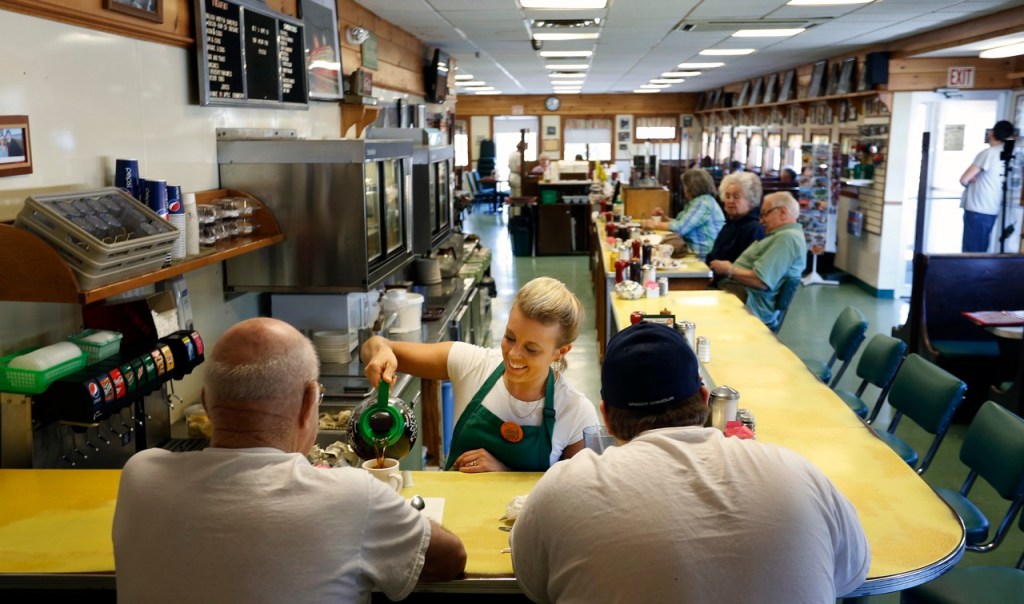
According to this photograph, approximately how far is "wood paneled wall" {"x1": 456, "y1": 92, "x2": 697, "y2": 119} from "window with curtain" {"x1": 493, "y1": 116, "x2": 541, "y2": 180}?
49.6 inches

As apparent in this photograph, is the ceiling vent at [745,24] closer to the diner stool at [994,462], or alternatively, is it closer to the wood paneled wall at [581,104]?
the diner stool at [994,462]

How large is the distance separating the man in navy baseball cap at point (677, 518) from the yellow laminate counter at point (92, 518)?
0.38 m

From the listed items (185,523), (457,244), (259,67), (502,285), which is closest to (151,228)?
(185,523)

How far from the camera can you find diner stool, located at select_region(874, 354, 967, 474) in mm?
3816

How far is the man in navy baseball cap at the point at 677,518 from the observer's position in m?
1.67

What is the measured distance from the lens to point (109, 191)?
2.76 m

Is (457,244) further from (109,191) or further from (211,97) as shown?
(109,191)

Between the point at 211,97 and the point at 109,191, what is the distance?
112 centimetres

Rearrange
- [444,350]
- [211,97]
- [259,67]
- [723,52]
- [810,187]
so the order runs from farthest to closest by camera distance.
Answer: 1. [810,187]
2. [723,52]
3. [259,67]
4. [211,97]
5. [444,350]

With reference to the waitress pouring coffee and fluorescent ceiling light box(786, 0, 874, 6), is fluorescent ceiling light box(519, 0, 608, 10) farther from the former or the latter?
the waitress pouring coffee

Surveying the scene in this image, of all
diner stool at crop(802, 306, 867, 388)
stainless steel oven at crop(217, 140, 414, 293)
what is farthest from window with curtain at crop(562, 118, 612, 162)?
stainless steel oven at crop(217, 140, 414, 293)

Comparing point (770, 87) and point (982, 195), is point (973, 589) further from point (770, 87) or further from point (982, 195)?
point (770, 87)

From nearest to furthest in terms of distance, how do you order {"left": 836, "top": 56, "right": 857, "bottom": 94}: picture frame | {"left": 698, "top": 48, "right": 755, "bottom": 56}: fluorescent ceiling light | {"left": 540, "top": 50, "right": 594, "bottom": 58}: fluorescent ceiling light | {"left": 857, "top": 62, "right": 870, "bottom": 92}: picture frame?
1. {"left": 857, "top": 62, "right": 870, "bottom": 92}: picture frame
2. {"left": 698, "top": 48, "right": 755, "bottom": 56}: fluorescent ceiling light
3. {"left": 540, "top": 50, "right": 594, "bottom": 58}: fluorescent ceiling light
4. {"left": 836, "top": 56, "right": 857, "bottom": 94}: picture frame

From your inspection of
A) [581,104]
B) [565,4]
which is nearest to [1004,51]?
[565,4]
